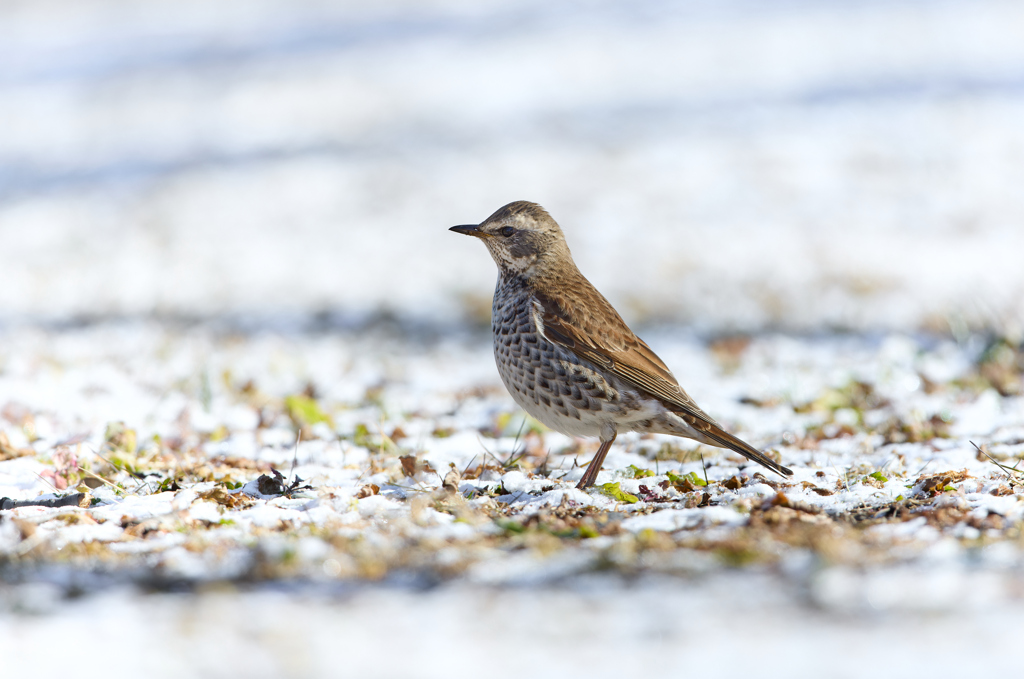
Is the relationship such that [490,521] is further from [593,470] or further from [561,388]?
[561,388]

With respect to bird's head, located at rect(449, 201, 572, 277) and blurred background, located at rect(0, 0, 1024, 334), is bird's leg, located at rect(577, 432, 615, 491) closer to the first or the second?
bird's head, located at rect(449, 201, 572, 277)

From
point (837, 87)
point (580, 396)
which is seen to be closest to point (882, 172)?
point (837, 87)

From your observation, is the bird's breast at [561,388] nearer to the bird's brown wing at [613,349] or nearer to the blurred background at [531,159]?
the bird's brown wing at [613,349]

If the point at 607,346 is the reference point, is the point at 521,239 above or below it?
above

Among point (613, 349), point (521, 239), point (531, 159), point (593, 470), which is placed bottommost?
point (593, 470)

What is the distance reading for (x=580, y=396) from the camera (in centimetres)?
473

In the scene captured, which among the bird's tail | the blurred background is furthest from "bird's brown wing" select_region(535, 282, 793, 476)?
the blurred background

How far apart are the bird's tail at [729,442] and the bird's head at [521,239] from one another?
132 centimetres

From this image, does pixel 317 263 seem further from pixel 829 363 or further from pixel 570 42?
pixel 570 42

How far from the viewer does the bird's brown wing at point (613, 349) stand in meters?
4.62

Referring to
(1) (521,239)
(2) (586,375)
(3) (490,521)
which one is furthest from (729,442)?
(1) (521,239)

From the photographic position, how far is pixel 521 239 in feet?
17.5

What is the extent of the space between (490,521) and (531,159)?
10.6 metres

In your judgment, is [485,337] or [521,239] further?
[485,337]
